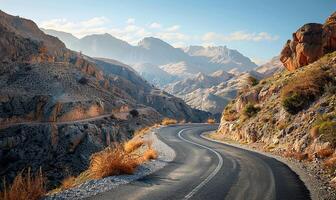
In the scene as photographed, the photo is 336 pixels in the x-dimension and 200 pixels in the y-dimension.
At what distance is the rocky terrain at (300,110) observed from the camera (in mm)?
19672

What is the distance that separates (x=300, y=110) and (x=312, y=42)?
48.0 feet

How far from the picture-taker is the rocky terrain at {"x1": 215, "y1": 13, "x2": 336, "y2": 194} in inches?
774

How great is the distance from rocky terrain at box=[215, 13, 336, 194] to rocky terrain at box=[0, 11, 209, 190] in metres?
17.6

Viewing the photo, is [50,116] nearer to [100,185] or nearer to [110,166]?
[110,166]

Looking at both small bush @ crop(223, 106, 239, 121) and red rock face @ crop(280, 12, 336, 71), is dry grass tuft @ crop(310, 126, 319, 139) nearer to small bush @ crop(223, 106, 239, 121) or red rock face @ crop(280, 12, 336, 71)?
red rock face @ crop(280, 12, 336, 71)

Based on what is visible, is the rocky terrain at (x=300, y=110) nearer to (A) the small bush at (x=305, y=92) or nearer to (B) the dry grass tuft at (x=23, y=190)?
(A) the small bush at (x=305, y=92)

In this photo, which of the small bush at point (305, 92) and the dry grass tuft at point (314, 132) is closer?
the dry grass tuft at point (314, 132)

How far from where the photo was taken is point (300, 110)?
26.0 metres

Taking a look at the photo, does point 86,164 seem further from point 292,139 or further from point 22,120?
point 292,139

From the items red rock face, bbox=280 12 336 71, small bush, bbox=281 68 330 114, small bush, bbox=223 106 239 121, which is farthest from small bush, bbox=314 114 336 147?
small bush, bbox=223 106 239 121

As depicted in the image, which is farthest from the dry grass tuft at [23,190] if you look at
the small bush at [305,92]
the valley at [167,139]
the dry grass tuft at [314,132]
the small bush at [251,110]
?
the small bush at [251,110]

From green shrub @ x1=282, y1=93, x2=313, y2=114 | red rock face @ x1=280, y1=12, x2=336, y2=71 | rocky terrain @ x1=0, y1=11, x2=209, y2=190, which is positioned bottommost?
rocky terrain @ x1=0, y1=11, x2=209, y2=190

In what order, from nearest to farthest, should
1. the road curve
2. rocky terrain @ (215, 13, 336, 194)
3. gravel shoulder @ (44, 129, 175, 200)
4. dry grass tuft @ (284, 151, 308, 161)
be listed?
gravel shoulder @ (44, 129, 175, 200), the road curve, rocky terrain @ (215, 13, 336, 194), dry grass tuft @ (284, 151, 308, 161)

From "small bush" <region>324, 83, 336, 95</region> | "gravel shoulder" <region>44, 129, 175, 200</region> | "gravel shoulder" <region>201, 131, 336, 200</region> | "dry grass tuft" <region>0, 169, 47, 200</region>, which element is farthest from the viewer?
"small bush" <region>324, 83, 336, 95</region>
